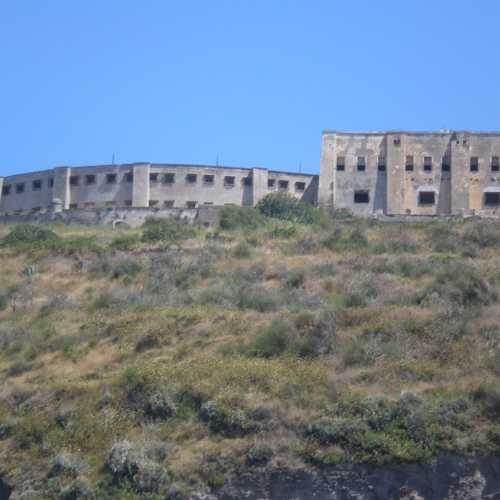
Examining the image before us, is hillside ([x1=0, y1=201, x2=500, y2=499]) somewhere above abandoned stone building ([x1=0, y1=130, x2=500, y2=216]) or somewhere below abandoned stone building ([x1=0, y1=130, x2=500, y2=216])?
below

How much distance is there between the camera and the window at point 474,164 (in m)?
65.8

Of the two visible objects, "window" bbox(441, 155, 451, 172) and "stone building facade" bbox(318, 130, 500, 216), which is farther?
"window" bbox(441, 155, 451, 172)

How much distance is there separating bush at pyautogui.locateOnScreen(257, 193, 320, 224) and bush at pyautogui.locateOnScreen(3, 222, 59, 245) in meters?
12.7

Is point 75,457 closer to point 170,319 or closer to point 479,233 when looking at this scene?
point 170,319

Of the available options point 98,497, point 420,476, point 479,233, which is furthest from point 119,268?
point 420,476

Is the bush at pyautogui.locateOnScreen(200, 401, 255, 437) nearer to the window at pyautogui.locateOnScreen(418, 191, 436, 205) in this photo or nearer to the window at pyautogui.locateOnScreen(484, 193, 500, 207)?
the window at pyautogui.locateOnScreen(418, 191, 436, 205)

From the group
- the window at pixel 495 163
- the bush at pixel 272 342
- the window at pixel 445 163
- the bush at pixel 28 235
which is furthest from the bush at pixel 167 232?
the bush at pixel 272 342

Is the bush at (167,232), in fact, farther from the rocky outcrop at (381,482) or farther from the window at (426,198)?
the rocky outcrop at (381,482)

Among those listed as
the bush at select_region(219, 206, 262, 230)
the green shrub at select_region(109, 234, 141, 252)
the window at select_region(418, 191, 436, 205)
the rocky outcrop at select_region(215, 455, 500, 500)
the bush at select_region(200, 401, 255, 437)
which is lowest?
the rocky outcrop at select_region(215, 455, 500, 500)

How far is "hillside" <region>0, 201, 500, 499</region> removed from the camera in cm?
2875

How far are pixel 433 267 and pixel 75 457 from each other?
693 inches

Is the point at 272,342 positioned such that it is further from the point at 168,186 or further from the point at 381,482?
the point at 168,186

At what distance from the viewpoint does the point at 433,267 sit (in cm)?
4288

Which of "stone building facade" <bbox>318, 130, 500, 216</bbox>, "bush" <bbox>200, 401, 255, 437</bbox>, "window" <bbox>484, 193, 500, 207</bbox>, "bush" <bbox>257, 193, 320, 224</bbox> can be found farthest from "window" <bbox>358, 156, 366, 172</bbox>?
"bush" <bbox>200, 401, 255, 437</bbox>
